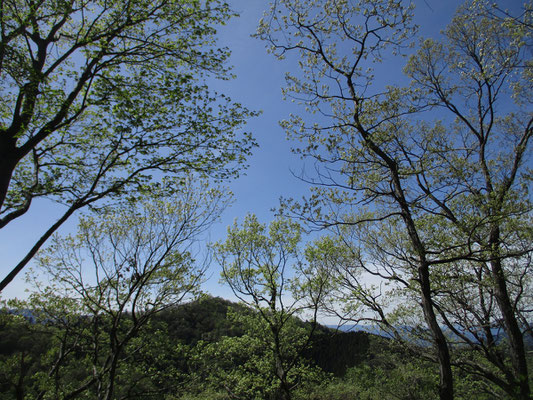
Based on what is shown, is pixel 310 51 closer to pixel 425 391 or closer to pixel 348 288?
pixel 348 288

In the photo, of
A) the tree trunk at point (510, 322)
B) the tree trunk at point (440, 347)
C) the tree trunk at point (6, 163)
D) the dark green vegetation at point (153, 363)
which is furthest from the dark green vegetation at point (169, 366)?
the tree trunk at point (440, 347)

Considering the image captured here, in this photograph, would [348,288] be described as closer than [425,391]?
Yes

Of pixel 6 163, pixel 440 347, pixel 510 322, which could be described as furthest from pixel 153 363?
pixel 510 322

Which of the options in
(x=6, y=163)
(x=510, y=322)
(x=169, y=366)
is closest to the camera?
(x=6, y=163)

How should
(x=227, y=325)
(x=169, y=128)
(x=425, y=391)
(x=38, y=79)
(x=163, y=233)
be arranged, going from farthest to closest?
1. (x=227, y=325)
2. (x=425, y=391)
3. (x=163, y=233)
4. (x=169, y=128)
5. (x=38, y=79)

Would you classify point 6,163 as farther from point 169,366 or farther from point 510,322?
point 510,322

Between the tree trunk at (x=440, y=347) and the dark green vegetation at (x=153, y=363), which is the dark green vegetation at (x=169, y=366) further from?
the tree trunk at (x=440, y=347)

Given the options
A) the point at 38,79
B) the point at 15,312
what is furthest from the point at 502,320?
the point at 15,312

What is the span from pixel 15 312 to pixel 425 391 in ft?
95.3

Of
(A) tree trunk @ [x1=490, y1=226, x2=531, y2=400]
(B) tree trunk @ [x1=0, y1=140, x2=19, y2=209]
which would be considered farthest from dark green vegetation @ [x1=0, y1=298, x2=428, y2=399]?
(A) tree trunk @ [x1=490, y1=226, x2=531, y2=400]

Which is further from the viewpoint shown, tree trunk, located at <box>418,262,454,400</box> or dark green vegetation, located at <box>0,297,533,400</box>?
dark green vegetation, located at <box>0,297,533,400</box>

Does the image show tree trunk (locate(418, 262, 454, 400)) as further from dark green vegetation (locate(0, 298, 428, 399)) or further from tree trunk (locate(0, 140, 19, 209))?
tree trunk (locate(0, 140, 19, 209))

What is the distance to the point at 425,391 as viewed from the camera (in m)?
24.0

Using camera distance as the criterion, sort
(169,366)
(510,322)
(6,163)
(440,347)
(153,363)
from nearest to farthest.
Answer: (6,163) → (440,347) → (510,322) → (169,366) → (153,363)
